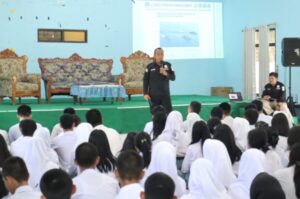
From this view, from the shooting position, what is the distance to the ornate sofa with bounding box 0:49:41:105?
986cm

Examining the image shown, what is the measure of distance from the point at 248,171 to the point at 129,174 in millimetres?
→ 1009

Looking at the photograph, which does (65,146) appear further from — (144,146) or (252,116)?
(252,116)

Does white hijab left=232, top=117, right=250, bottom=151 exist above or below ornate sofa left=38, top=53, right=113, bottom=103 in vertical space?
below

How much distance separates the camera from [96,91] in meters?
9.91

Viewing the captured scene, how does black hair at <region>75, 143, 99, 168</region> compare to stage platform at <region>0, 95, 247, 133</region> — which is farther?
stage platform at <region>0, 95, 247, 133</region>

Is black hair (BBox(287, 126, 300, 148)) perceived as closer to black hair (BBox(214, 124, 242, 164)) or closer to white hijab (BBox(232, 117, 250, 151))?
black hair (BBox(214, 124, 242, 164))

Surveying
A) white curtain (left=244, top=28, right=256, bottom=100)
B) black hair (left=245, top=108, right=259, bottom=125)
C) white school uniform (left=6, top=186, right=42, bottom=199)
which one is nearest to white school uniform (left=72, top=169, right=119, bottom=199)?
white school uniform (left=6, top=186, right=42, bottom=199)

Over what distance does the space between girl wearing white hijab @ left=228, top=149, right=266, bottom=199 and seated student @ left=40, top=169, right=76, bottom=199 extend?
1373 mm

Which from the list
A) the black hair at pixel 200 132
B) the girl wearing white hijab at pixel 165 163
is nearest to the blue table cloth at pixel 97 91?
the black hair at pixel 200 132

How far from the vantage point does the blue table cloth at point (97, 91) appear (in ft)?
32.2

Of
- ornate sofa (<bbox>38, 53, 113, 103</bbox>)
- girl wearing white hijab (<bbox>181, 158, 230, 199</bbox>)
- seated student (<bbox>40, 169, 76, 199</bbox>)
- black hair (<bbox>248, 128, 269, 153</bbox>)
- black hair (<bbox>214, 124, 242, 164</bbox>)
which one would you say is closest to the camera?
seated student (<bbox>40, 169, 76, 199</bbox>)

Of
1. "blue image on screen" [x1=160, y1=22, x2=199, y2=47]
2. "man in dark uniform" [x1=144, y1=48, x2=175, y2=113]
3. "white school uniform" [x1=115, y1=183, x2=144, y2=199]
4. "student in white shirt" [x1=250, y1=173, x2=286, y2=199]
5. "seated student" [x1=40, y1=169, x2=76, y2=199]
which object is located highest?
"blue image on screen" [x1=160, y1=22, x2=199, y2=47]

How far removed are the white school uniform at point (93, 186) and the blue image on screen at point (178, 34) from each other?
423 inches

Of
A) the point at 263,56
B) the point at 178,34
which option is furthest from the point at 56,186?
the point at 178,34
